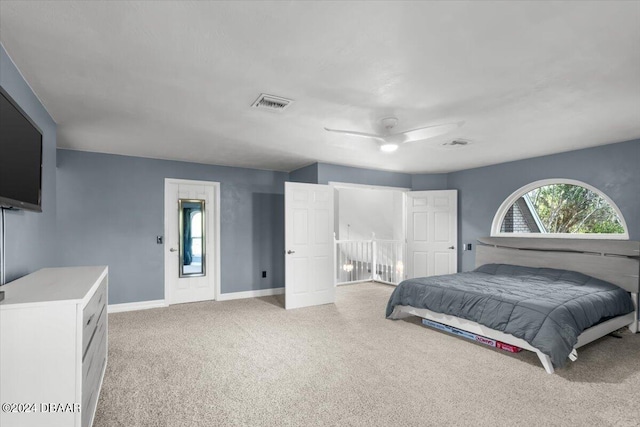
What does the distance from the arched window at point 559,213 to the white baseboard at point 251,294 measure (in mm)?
4064

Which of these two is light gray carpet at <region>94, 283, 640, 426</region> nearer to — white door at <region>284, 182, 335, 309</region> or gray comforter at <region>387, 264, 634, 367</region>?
gray comforter at <region>387, 264, 634, 367</region>

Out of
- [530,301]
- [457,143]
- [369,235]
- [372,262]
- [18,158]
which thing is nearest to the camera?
[18,158]

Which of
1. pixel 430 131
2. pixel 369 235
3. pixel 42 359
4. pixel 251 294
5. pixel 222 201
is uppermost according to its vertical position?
pixel 430 131

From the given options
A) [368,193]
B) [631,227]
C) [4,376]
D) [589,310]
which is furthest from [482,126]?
[368,193]

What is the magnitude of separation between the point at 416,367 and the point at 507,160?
3.95m

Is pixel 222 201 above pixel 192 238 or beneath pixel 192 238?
above

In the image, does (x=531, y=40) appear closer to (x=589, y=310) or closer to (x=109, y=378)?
(x=589, y=310)

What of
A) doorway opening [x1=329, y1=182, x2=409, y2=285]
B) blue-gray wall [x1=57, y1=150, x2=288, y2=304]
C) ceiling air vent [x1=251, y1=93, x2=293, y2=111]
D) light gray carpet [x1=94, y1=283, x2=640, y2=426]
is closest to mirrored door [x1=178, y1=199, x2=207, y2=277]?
blue-gray wall [x1=57, y1=150, x2=288, y2=304]

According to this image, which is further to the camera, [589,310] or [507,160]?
[507,160]

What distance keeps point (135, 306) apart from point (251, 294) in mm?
1875

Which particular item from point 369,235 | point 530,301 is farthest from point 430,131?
point 369,235

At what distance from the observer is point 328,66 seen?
7.52 feet

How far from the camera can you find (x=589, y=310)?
3.42 metres

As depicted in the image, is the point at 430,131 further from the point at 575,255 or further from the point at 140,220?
the point at 140,220
